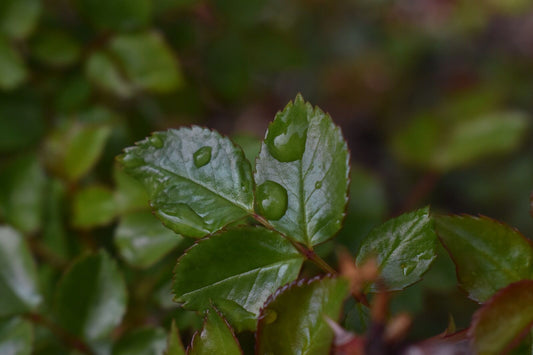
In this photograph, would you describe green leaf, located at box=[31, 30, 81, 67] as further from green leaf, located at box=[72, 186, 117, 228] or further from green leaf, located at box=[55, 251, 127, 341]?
green leaf, located at box=[55, 251, 127, 341]

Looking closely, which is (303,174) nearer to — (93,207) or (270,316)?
(270,316)

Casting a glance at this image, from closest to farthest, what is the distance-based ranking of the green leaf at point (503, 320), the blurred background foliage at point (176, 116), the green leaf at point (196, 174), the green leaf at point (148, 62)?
the green leaf at point (503, 320)
the green leaf at point (196, 174)
the blurred background foliage at point (176, 116)
the green leaf at point (148, 62)

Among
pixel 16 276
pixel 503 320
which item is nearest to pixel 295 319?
pixel 503 320

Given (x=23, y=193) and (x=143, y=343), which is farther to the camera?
(x=23, y=193)

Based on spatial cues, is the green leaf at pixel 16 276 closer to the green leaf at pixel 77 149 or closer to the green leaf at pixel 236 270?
the green leaf at pixel 77 149

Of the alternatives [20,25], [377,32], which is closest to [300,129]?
[20,25]

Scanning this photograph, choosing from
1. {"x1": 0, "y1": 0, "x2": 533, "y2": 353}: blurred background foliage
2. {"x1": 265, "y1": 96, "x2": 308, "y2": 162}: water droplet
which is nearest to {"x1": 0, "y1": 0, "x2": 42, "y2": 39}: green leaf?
{"x1": 0, "y1": 0, "x2": 533, "y2": 353}: blurred background foliage

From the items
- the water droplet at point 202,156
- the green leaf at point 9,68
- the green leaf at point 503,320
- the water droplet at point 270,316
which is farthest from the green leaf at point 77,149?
the green leaf at point 503,320
